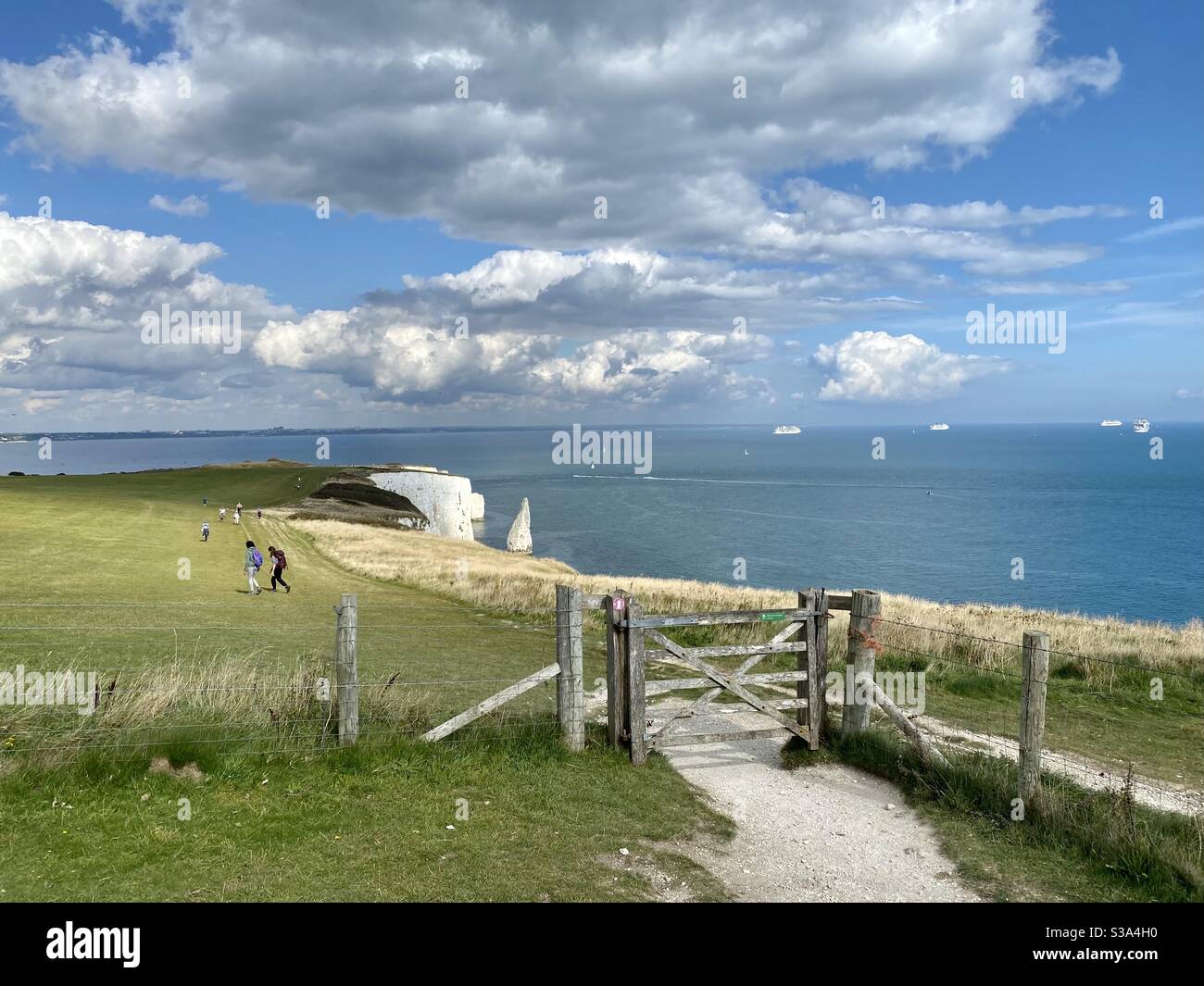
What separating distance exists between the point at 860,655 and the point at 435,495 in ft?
269

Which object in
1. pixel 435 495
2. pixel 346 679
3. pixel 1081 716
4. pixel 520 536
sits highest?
pixel 346 679

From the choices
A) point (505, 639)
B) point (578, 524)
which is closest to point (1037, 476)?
point (578, 524)

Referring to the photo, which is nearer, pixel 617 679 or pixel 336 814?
pixel 336 814

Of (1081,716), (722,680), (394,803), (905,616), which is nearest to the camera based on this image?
(394,803)

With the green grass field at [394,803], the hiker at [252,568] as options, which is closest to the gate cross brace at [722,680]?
the green grass field at [394,803]

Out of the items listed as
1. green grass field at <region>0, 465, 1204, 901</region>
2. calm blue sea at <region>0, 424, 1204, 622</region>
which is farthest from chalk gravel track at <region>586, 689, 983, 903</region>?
calm blue sea at <region>0, 424, 1204, 622</region>

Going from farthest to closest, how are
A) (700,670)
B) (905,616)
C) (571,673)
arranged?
(905,616) → (700,670) → (571,673)

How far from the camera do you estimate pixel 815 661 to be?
11.7m

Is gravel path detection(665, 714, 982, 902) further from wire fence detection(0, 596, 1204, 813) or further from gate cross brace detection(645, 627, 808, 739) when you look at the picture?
wire fence detection(0, 596, 1204, 813)

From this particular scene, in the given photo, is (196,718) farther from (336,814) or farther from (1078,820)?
(1078,820)

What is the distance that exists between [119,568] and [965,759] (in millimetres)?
28628

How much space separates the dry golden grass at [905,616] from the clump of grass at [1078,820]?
3705 mm

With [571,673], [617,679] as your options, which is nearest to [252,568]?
[571,673]

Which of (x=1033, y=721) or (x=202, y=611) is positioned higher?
(x=1033, y=721)
